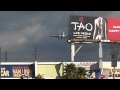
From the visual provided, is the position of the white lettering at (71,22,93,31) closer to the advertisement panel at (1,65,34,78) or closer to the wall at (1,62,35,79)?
the wall at (1,62,35,79)

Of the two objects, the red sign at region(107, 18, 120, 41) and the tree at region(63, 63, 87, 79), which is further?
the red sign at region(107, 18, 120, 41)

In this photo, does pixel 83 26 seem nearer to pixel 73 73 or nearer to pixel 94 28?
pixel 94 28

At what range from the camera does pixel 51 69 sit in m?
67.8

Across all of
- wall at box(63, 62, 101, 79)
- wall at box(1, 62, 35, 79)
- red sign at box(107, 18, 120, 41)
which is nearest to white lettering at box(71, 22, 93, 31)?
red sign at box(107, 18, 120, 41)

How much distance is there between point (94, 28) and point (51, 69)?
34.6 feet

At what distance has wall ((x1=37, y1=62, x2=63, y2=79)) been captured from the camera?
67250 millimetres

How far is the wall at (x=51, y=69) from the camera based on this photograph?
6725 centimetres

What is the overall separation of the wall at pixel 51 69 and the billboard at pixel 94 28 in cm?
571

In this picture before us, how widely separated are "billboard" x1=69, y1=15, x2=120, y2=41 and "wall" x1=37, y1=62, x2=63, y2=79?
5712 millimetres

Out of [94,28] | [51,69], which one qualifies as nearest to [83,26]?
[94,28]
